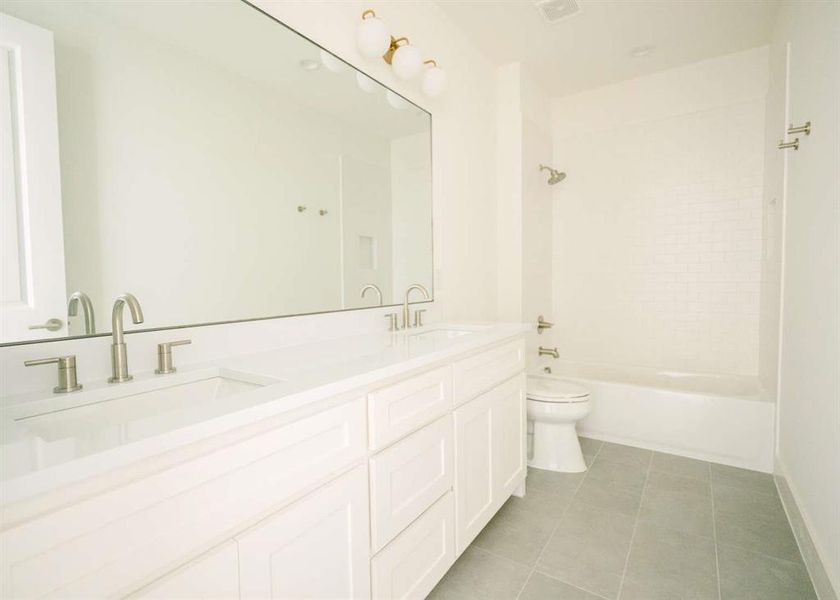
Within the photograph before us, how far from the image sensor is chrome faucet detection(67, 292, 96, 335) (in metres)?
0.94

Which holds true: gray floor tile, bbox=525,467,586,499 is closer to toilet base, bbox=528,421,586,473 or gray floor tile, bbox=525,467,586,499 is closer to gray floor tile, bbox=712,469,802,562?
toilet base, bbox=528,421,586,473

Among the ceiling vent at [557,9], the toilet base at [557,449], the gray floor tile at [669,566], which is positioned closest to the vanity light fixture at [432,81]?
the ceiling vent at [557,9]

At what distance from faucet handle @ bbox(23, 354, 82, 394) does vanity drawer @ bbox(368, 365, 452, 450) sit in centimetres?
65

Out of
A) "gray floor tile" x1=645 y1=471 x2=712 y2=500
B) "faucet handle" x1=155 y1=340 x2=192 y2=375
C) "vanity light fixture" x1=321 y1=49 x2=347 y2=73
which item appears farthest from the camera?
"gray floor tile" x1=645 y1=471 x2=712 y2=500

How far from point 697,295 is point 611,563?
219cm

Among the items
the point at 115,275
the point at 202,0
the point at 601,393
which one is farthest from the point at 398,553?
the point at 601,393

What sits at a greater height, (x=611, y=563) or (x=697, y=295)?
(x=697, y=295)

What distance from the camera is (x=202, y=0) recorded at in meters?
1.22

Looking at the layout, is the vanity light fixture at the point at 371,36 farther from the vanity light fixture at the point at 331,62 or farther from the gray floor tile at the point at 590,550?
the gray floor tile at the point at 590,550

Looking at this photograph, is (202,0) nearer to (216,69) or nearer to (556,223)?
(216,69)

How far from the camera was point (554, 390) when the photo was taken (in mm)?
2439

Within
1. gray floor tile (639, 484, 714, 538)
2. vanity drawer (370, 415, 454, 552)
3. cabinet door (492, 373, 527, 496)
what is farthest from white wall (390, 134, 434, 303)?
gray floor tile (639, 484, 714, 538)

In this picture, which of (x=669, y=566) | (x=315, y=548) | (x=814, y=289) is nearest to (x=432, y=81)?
(x=814, y=289)

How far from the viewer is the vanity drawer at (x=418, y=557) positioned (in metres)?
1.11
